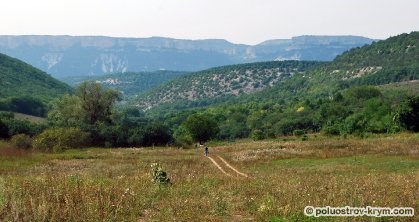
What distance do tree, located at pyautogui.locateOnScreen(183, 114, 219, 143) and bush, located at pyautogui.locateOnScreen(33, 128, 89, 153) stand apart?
24829 mm

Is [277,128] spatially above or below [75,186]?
below

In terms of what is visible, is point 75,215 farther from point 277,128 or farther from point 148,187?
point 277,128

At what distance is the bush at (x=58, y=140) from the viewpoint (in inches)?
2734

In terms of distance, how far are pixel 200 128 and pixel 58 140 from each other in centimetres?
3437

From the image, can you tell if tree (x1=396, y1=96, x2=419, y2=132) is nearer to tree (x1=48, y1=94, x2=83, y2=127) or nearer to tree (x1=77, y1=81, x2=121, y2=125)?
tree (x1=77, y1=81, x2=121, y2=125)

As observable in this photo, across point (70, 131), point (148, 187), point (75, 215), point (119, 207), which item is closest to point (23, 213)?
point (75, 215)

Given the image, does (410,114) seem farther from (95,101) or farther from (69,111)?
(69,111)

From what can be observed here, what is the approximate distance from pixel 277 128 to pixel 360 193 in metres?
144

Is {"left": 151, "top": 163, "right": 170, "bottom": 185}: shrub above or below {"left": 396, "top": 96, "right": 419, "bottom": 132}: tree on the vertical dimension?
above

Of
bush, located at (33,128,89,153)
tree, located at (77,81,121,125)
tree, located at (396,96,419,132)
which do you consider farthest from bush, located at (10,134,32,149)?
tree, located at (396,96,419,132)

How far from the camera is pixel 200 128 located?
99375mm

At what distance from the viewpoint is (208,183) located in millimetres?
21062

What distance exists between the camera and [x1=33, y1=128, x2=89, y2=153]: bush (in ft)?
228

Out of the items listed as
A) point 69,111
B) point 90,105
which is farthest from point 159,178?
point 69,111
